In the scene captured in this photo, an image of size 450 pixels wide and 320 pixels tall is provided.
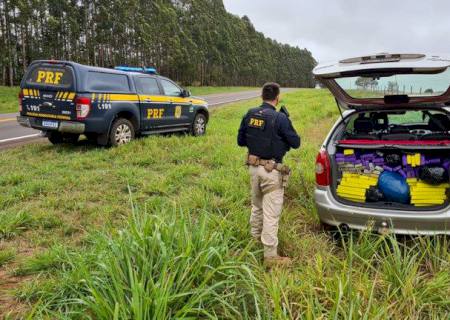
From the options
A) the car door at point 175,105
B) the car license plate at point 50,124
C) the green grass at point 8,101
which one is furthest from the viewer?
the green grass at point 8,101

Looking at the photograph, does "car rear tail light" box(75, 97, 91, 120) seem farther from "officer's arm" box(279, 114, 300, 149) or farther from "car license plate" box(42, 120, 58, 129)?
"officer's arm" box(279, 114, 300, 149)

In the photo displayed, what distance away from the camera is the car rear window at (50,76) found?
757 centimetres

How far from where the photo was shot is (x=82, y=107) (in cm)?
752

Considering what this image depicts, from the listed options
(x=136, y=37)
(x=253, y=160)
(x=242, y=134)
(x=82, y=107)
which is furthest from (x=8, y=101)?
(x=136, y=37)

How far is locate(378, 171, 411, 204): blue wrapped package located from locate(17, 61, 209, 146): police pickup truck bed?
5747mm

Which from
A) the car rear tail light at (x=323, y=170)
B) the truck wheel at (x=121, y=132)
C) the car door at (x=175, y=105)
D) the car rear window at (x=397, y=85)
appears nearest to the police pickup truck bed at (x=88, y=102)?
the truck wheel at (x=121, y=132)

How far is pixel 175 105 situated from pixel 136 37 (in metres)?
35.9

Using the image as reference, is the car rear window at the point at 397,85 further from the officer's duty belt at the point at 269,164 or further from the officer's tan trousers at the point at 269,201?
the officer's tan trousers at the point at 269,201

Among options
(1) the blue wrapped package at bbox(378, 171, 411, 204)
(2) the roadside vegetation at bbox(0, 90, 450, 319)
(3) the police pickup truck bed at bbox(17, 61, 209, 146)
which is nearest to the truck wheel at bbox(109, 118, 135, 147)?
(3) the police pickup truck bed at bbox(17, 61, 209, 146)

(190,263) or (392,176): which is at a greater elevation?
(392,176)

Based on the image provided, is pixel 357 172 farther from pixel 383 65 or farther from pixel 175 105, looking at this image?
pixel 175 105

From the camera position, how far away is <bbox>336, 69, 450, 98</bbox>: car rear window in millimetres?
3845

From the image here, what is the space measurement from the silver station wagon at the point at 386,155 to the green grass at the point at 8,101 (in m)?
17.4

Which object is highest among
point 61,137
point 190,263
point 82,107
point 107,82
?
point 107,82
